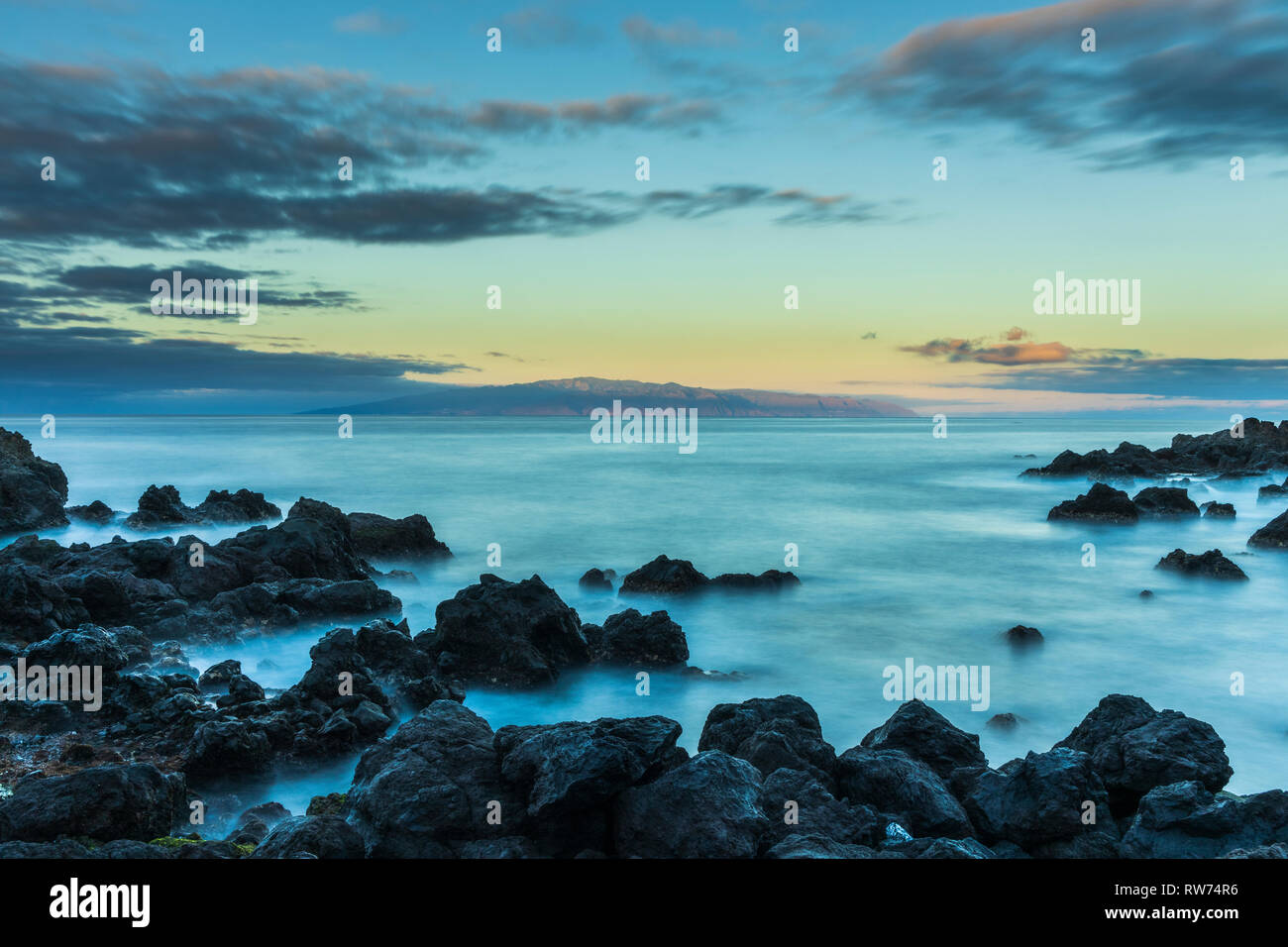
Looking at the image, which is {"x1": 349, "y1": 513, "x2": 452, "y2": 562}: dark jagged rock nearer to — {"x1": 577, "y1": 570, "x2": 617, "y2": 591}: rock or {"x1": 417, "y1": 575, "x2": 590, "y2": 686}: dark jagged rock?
{"x1": 577, "y1": 570, "x2": 617, "y2": 591}: rock

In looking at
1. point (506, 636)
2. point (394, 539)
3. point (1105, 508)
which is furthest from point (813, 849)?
point (1105, 508)

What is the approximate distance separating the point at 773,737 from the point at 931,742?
2.29 m

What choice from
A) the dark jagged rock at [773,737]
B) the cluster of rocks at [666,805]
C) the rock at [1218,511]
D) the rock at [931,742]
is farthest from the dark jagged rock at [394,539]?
the rock at [1218,511]

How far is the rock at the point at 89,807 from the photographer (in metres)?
7.51

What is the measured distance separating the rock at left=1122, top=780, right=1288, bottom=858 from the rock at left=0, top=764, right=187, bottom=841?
965 cm

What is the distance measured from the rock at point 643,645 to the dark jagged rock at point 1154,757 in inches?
344

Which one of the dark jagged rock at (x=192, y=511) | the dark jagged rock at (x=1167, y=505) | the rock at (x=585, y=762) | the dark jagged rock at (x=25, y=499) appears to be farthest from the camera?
the dark jagged rock at (x=1167, y=505)

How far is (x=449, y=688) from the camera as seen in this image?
588 inches

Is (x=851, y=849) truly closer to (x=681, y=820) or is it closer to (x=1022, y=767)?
(x=681, y=820)

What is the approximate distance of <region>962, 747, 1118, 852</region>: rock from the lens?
26.7 feet

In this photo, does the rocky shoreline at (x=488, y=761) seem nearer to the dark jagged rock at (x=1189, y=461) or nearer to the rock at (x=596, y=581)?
the rock at (x=596, y=581)

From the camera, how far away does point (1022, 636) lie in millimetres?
20312

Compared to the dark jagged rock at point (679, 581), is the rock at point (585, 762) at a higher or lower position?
higher

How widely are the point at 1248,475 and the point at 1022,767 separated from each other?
207 ft
